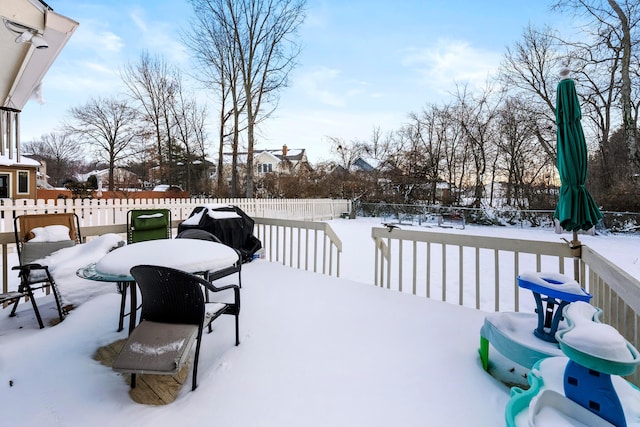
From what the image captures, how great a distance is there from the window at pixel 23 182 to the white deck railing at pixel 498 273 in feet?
61.7

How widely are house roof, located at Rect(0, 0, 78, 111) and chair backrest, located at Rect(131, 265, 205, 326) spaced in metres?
1.88

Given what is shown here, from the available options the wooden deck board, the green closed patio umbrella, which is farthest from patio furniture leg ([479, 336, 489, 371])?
the wooden deck board

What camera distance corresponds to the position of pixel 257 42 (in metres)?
12.1

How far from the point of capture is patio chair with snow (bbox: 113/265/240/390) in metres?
1.65

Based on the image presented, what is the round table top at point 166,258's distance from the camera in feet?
7.06

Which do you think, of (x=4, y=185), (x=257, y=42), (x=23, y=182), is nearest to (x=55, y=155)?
(x=23, y=182)

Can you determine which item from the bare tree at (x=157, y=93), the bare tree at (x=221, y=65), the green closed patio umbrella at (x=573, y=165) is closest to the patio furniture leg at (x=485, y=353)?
the green closed patio umbrella at (x=573, y=165)

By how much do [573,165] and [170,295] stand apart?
2984 millimetres

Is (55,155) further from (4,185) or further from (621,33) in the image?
(621,33)

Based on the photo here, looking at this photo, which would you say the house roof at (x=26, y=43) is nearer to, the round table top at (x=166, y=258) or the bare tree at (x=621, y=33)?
the round table top at (x=166, y=258)

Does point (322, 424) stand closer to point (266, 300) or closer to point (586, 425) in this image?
point (586, 425)

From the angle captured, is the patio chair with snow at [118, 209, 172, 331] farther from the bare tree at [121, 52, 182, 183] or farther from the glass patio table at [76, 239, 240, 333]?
the bare tree at [121, 52, 182, 183]

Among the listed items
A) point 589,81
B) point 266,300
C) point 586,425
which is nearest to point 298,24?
point 589,81

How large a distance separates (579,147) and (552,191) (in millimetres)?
13565
